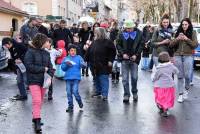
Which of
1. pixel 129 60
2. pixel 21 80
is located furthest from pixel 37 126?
pixel 129 60

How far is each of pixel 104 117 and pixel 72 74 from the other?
116 cm

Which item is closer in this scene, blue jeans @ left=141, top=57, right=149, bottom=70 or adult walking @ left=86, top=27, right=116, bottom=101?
adult walking @ left=86, top=27, right=116, bottom=101

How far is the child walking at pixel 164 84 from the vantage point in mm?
10391

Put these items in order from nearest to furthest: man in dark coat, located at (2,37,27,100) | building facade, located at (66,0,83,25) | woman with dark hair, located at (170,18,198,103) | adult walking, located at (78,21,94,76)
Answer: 1. man in dark coat, located at (2,37,27,100)
2. woman with dark hair, located at (170,18,198,103)
3. adult walking, located at (78,21,94,76)
4. building facade, located at (66,0,83,25)

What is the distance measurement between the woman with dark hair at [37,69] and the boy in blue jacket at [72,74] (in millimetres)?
1605

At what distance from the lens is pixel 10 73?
1842 centimetres

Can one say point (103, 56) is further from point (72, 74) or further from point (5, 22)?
point (5, 22)

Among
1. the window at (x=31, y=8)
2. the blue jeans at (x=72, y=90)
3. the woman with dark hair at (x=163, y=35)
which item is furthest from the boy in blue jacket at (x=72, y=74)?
the window at (x=31, y=8)

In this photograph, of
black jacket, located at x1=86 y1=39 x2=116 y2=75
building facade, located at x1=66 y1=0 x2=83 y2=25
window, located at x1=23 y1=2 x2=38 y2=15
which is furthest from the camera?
building facade, located at x1=66 y1=0 x2=83 y2=25

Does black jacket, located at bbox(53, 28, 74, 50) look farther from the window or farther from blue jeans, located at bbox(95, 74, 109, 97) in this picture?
the window

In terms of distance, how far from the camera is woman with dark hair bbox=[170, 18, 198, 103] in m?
11.7

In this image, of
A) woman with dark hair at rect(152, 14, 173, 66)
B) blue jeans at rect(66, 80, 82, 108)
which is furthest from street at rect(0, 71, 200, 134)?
woman with dark hair at rect(152, 14, 173, 66)

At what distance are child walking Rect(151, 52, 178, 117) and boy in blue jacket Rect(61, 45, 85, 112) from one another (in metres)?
1.51

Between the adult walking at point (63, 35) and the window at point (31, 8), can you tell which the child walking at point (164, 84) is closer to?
the adult walking at point (63, 35)
